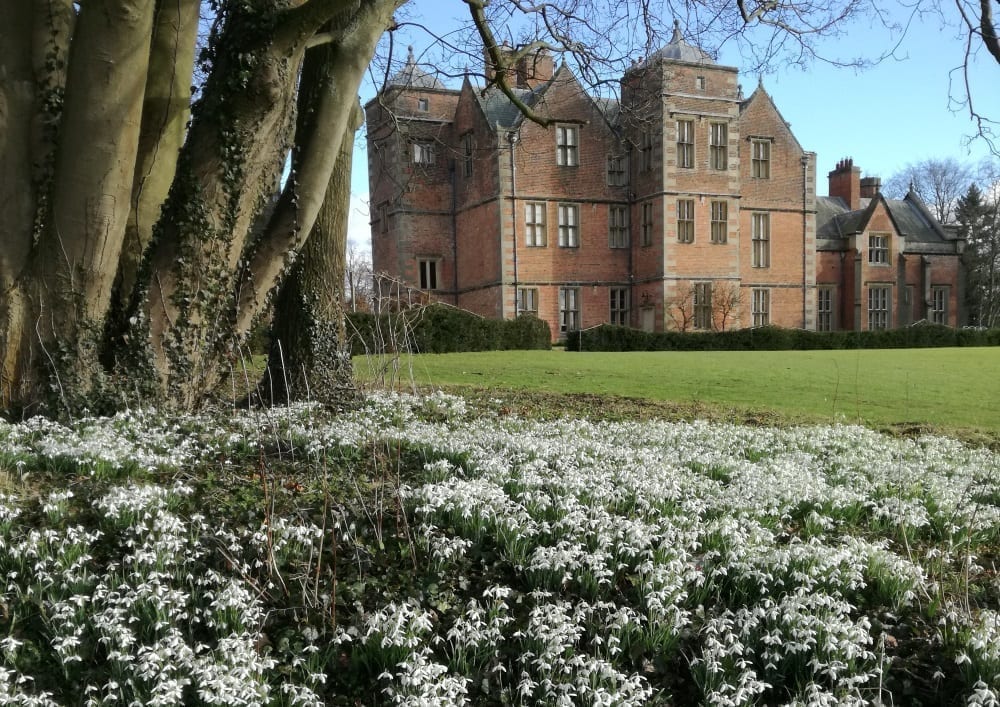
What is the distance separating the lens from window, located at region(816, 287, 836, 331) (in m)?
40.4

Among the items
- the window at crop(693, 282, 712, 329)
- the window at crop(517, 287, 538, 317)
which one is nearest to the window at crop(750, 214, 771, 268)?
the window at crop(693, 282, 712, 329)

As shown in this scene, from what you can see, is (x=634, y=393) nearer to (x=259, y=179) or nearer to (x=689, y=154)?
(x=259, y=179)

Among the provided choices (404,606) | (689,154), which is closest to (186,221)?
(404,606)

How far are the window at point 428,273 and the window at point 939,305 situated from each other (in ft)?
99.9

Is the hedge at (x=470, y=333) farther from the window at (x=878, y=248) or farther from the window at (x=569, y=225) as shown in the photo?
the window at (x=878, y=248)

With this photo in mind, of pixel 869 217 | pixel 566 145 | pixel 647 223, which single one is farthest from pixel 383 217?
pixel 869 217

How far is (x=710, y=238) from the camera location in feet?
107

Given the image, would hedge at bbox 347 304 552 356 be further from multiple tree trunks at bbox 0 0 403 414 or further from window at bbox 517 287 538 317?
multiple tree trunks at bbox 0 0 403 414

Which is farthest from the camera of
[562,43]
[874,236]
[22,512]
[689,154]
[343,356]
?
[874,236]

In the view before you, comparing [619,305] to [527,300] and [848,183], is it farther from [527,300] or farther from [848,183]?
[848,183]

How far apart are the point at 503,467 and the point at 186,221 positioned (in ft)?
13.0

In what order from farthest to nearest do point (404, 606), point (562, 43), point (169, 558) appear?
1. point (562, 43)
2. point (169, 558)
3. point (404, 606)

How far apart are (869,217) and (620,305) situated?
1744 centimetres

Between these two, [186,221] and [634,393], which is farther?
[634,393]
